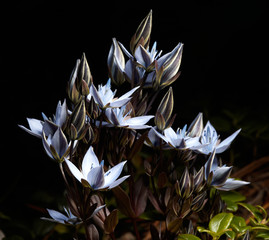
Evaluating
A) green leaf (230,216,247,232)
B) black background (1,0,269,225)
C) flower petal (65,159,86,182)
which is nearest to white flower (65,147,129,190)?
flower petal (65,159,86,182)

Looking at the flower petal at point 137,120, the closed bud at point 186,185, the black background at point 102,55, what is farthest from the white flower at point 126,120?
the black background at point 102,55

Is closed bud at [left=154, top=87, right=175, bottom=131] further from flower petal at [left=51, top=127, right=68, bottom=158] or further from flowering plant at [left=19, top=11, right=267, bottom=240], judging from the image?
flower petal at [left=51, top=127, right=68, bottom=158]

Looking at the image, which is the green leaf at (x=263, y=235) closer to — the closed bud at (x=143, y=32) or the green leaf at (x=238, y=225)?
the green leaf at (x=238, y=225)

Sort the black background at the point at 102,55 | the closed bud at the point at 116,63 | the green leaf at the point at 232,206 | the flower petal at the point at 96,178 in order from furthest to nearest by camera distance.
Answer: the black background at the point at 102,55 < the green leaf at the point at 232,206 < the closed bud at the point at 116,63 < the flower petal at the point at 96,178

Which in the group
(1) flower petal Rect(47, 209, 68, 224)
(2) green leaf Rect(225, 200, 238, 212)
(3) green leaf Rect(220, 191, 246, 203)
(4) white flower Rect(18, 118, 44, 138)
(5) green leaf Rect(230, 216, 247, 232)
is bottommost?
(3) green leaf Rect(220, 191, 246, 203)

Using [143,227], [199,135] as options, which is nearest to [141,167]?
[143,227]

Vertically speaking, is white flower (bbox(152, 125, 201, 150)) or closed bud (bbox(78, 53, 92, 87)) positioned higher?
closed bud (bbox(78, 53, 92, 87))

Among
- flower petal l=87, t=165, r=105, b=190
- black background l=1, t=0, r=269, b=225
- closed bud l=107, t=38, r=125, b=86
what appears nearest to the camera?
flower petal l=87, t=165, r=105, b=190

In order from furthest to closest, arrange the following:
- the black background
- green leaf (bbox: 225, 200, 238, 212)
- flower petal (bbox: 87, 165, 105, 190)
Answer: the black background < green leaf (bbox: 225, 200, 238, 212) < flower petal (bbox: 87, 165, 105, 190)
